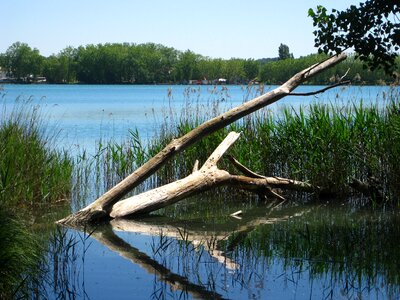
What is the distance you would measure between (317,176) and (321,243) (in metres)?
3.02

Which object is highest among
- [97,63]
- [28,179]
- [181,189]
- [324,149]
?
[97,63]

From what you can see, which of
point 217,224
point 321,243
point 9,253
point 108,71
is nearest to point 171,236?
point 217,224

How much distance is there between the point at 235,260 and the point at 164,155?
2.43 m

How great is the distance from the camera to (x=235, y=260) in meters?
7.05

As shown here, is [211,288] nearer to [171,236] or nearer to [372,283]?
[372,283]

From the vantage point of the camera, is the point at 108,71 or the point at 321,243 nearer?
the point at 321,243

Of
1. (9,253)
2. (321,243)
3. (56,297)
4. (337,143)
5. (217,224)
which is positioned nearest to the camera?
(9,253)

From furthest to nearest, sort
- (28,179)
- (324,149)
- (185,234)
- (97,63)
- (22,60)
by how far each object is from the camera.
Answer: (97,63) < (22,60) < (324,149) < (28,179) < (185,234)

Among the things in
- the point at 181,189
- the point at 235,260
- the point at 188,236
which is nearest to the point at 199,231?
the point at 188,236

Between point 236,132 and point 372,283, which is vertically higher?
point 236,132

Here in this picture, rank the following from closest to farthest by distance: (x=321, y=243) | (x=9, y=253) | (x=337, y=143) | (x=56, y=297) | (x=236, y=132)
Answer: (x=9, y=253) → (x=56, y=297) → (x=321, y=243) → (x=337, y=143) → (x=236, y=132)

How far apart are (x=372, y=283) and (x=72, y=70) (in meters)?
78.7

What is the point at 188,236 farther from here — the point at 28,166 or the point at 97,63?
the point at 97,63

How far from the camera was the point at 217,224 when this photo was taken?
912cm
